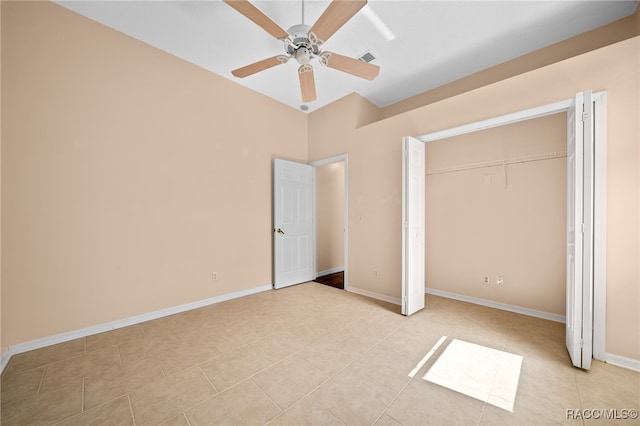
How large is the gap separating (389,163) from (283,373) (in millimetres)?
3005

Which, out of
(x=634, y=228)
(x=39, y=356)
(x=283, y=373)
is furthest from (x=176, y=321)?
(x=634, y=228)

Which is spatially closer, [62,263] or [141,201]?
[62,263]

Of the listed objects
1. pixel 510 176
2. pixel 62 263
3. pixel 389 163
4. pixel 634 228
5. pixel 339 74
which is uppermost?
pixel 339 74

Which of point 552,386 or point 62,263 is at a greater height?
point 62,263

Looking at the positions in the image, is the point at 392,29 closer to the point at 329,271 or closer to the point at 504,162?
the point at 504,162

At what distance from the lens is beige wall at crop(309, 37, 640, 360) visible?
2.06 m

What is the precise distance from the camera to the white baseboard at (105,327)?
7.49 ft

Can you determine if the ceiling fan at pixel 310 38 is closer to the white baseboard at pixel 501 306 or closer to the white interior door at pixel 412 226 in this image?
the white interior door at pixel 412 226

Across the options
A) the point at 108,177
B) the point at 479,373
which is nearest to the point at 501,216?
the point at 479,373

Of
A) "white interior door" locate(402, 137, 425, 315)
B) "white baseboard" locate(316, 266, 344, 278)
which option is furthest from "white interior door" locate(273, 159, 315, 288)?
"white interior door" locate(402, 137, 425, 315)

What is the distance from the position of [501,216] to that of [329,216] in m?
3.20

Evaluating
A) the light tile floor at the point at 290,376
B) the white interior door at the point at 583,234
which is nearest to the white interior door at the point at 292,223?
the light tile floor at the point at 290,376

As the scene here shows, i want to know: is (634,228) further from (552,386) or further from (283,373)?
(283,373)

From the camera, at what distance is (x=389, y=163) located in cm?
375
